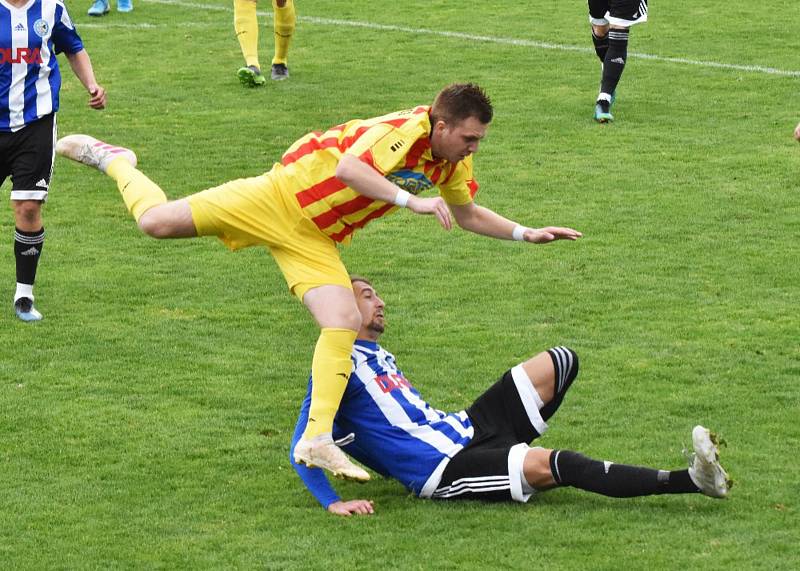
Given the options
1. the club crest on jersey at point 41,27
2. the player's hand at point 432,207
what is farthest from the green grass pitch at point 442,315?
the club crest on jersey at point 41,27

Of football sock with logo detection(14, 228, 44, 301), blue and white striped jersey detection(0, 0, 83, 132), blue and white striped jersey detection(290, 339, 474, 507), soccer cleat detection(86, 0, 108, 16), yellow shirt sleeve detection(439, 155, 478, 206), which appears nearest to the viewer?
blue and white striped jersey detection(290, 339, 474, 507)

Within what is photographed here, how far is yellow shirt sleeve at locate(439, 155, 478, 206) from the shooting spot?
7.48 metres

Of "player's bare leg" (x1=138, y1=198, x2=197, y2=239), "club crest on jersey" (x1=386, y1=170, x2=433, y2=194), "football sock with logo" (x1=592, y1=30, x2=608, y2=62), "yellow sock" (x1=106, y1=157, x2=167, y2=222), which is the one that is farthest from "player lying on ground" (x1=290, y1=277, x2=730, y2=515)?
"football sock with logo" (x1=592, y1=30, x2=608, y2=62)

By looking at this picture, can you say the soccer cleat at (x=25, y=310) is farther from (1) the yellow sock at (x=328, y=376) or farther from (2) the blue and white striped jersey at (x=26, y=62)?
(1) the yellow sock at (x=328, y=376)

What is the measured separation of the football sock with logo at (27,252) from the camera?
9641 millimetres

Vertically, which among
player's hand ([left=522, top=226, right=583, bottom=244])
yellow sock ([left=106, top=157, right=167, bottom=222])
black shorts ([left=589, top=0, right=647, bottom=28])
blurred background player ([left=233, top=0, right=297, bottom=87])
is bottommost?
blurred background player ([left=233, top=0, right=297, bottom=87])

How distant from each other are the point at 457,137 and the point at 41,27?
3614 millimetres

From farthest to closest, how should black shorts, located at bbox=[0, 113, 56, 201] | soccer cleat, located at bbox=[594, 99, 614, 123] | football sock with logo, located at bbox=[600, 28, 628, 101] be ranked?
1. soccer cleat, located at bbox=[594, 99, 614, 123]
2. football sock with logo, located at bbox=[600, 28, 628, 101]
3. black shorts, located at bbox=[0, 113, 56, 201]

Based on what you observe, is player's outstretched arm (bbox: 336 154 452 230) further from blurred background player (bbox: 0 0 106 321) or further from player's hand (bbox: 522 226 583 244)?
blurred background player (bbox: 0 0 106 321)

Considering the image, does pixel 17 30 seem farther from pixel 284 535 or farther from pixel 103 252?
pixel 284 535

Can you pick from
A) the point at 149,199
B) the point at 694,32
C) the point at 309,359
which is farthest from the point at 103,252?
the point at 694,32

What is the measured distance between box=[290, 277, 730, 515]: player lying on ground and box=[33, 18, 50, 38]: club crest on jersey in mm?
3376

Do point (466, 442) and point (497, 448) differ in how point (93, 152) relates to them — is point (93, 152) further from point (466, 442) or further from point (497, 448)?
point (497, 448)

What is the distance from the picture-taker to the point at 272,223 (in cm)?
721
